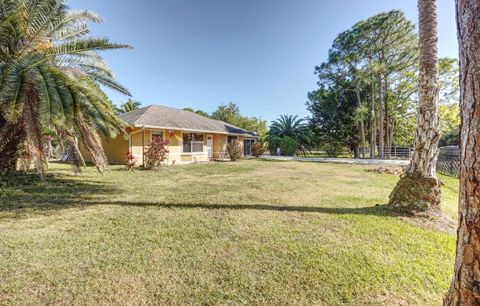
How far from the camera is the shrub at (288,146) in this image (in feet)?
110

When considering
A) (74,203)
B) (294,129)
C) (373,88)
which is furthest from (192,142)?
(373,88)

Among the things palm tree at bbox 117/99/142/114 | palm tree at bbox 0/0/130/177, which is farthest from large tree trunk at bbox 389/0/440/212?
palm tree at bbox 117/99/142/114

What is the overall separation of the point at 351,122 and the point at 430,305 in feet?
114

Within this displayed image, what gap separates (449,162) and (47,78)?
67.7ft

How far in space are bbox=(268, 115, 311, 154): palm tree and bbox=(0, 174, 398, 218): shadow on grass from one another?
29.1 m

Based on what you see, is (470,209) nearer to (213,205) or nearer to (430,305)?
(430,305)

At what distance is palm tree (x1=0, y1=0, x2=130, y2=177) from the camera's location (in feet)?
20.1

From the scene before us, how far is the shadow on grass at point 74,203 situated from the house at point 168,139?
20.8ft

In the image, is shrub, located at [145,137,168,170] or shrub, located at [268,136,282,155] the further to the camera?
shrub, located at [268,136,282,155]

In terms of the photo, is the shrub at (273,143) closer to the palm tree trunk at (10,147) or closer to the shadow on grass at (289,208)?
the shadow on grass at (289,208)

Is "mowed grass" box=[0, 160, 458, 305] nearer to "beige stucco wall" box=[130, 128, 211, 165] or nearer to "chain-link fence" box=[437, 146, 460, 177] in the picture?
"beige stucco wall" box=[130, 128, 211, 165]

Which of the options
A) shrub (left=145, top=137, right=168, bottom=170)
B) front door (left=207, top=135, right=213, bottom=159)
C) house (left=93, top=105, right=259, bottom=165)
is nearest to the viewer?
shrub (left=145, top=137, right=168, bottom=170)

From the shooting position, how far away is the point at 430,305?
2.71 metres

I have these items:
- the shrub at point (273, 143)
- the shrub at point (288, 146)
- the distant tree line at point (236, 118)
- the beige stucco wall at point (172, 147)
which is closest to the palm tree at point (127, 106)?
the distant tree line at point (236, 118)
